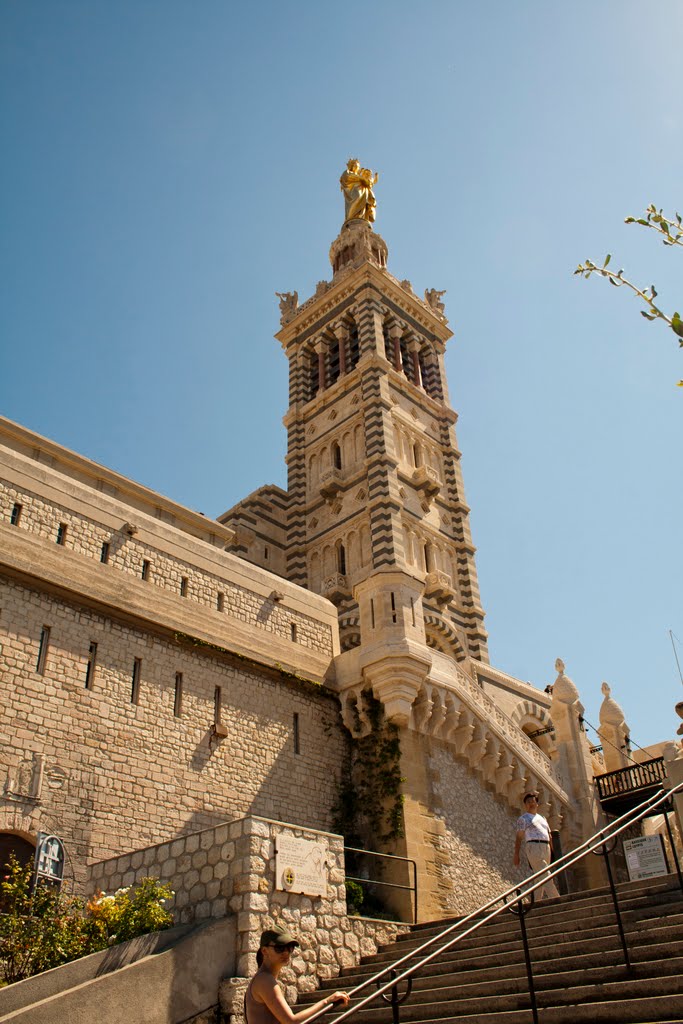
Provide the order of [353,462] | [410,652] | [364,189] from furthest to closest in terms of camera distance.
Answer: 1. [364,189]
2. [353,462]
3. [410,652]

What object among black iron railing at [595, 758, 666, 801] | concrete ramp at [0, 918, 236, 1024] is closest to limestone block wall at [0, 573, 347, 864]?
concrete ramp at [0, 918, 236, 1024]

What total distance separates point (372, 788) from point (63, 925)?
7.76 meters

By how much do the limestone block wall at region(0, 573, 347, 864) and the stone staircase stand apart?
4662mm

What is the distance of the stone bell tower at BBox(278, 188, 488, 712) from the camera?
2978cm

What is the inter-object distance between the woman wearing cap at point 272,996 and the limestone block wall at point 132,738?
7.17 m

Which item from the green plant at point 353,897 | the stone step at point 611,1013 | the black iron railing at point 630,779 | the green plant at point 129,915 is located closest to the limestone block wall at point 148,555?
the green plant at point 353,897

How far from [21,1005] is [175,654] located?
7632 millimetres

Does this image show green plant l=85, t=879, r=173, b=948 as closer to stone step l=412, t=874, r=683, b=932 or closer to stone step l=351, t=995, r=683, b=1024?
stone step l=412, t=874, r=683, b=932

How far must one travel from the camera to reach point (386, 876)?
15172 mm

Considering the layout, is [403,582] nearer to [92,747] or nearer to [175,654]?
[175,654]

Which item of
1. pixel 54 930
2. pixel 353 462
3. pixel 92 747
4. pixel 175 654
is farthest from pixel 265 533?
pixel 54 930

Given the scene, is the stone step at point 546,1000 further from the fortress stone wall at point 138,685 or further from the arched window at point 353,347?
the arched window at point 353,347

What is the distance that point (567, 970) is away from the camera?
7.57 metres

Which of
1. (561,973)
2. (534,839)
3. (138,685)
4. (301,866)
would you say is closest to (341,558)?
(138,685)
